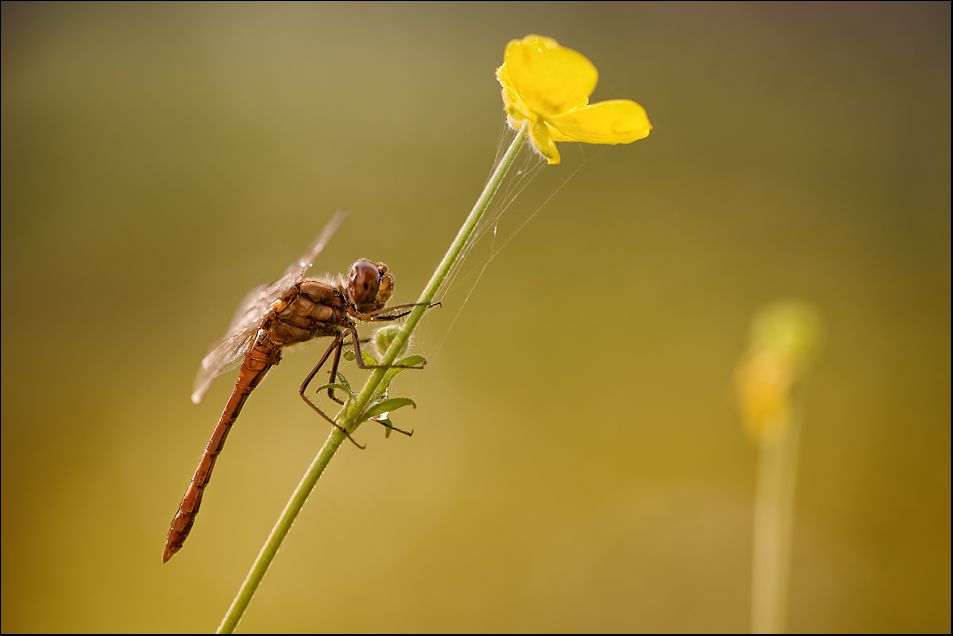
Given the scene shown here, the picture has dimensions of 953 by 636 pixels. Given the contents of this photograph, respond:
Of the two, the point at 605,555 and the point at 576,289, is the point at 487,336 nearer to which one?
the point at 576,289

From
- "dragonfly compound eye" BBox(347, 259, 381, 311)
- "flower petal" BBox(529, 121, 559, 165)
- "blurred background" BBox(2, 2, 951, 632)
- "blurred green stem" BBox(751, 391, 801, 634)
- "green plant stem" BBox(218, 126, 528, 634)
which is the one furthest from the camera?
"blurred background" BBox(2, 2, 951, 632)

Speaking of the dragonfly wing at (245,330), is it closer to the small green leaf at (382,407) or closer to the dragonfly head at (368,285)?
the dragonfly head at (368,285)

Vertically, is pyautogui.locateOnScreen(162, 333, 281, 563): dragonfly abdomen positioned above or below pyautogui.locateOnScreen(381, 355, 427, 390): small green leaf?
below

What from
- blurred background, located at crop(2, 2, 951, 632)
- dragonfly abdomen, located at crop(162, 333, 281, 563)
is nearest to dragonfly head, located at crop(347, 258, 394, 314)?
dragonfly abdomen, located at crop(162, 333, 281, 563)

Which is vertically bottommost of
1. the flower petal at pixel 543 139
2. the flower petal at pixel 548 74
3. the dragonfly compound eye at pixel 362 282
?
the dragonfly compound eye at pixel 362 282

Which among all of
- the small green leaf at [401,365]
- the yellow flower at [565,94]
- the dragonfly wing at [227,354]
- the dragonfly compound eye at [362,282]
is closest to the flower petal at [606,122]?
the yellow flower at [565,94]

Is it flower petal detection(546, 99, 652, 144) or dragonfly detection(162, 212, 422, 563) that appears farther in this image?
dragonfly detection(162, 212, 422, 563)

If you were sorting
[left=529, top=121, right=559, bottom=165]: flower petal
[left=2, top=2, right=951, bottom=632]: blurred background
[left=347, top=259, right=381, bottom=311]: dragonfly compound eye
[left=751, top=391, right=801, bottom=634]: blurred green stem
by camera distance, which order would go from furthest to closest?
1. [left=2, top=2, right=951, bottom=632]: blurred background
2. [left=751, top=391, right=801, bottom=634]: blurred green stem
3. [left=347, top=259, right=381, bottom=311]: dragonfly compound eye
4. [left=529, top=121, right=559, bottom=165]: flower petal

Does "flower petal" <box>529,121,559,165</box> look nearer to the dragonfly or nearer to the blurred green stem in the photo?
the dragonfly
